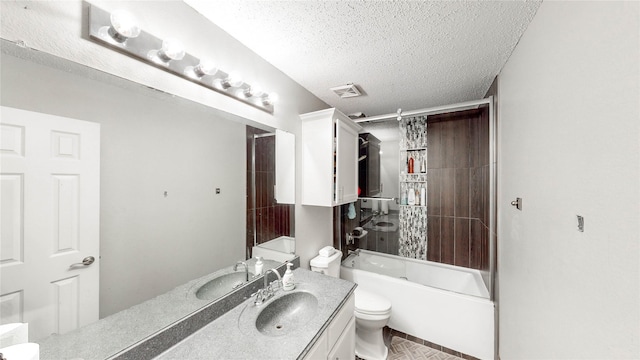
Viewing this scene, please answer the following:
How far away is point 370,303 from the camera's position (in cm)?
187

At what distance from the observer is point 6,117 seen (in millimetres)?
590

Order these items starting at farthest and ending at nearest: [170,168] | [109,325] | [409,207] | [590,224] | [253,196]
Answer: [409,207]
[253,196]
[170,168]
[109,325]
[590,224]

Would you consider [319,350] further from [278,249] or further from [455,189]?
[455,189]

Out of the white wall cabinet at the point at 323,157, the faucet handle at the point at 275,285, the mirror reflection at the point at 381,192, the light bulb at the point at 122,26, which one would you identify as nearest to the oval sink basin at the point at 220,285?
the faucet handle at the point at 275,285

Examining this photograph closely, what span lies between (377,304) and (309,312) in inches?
34.6

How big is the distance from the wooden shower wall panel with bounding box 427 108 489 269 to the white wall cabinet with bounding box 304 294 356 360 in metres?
1.74

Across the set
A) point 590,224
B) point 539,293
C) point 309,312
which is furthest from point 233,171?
point 539,293

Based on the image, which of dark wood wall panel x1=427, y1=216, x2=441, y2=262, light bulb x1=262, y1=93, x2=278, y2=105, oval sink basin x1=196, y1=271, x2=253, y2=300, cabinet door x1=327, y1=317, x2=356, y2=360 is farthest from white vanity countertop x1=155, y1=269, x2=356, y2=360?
dark wood wall panel x1=427, y1=216, x2=441, y2=262

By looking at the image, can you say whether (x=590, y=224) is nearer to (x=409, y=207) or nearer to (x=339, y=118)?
(x=339, y=118)

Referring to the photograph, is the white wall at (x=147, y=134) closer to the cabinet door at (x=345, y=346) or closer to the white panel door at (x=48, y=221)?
the white panel door at (x=48, y=221)

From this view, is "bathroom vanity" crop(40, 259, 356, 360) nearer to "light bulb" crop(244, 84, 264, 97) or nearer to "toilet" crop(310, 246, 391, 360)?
"toilet" crop(310, 246, 391, 360)

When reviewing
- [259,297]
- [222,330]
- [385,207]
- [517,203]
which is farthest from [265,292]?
[385,207]

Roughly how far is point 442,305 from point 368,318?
725mm

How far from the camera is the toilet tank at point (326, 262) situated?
1896 millimetres
